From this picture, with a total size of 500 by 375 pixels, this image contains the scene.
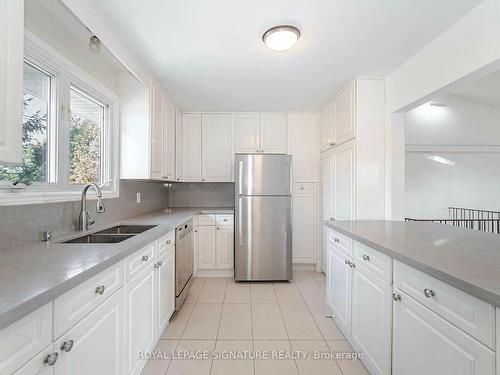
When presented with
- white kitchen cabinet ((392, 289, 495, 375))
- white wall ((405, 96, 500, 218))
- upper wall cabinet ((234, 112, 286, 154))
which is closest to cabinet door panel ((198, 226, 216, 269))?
upper wall cabinet ((234, 112, 286, 154))

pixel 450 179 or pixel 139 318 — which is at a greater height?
pixel 450 179

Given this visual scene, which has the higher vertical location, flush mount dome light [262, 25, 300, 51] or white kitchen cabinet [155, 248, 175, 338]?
flush mount dome light [262, 25, 300, 51]

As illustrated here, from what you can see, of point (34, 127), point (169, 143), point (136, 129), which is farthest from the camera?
point (169, 143)

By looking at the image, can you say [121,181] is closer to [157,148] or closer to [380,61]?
[157,148]

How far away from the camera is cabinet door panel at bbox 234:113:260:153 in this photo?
3.63 metres

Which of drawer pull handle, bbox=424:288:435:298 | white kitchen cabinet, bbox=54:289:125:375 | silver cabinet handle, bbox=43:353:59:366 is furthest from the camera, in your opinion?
drawer pull handle, bbox=424:288:435:298

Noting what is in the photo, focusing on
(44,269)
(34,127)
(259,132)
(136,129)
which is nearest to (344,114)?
(259,132)

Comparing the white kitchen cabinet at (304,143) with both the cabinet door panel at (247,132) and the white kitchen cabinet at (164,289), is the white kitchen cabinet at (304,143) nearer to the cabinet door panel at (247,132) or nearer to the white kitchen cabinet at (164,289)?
the cabinet door panel at (247,132)

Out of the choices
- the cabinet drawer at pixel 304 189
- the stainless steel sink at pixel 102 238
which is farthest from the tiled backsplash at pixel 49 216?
the cabinet drawer at pixel 304 189

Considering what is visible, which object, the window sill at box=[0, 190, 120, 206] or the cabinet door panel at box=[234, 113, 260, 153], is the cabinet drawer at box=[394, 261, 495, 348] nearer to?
the window sill at box=[0, 190, 120, 206]

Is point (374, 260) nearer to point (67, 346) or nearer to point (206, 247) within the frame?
point (67, 346)

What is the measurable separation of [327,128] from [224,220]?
6.04 feet

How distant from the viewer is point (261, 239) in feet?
10.4

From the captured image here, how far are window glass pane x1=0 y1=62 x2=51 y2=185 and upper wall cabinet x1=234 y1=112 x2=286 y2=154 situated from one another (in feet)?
7.66
